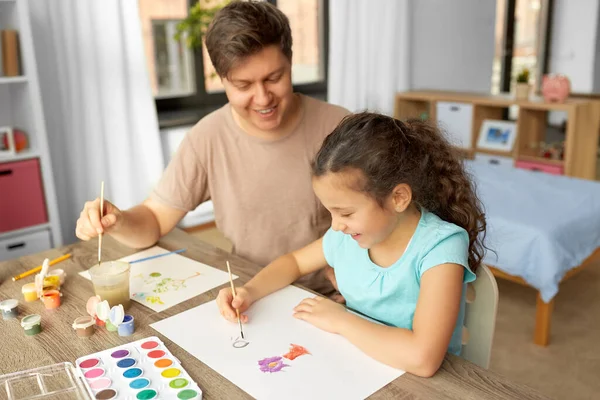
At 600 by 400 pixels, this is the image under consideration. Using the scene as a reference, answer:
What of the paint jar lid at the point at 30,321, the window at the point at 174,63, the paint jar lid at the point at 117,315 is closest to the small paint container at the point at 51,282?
the paint jar lid at the point at 30,321

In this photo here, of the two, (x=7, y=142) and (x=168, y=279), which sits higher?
(x=7, y=142)

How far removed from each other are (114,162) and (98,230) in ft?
6.20

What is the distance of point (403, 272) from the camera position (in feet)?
3.54

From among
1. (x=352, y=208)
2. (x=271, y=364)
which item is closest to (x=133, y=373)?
(x=271, y=364)

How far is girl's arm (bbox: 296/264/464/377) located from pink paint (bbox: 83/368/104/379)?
0.38 metres

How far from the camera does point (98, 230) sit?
1.30 meters

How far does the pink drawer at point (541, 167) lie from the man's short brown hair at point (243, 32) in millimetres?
2957

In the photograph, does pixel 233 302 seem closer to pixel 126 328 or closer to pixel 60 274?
pixel 126 328

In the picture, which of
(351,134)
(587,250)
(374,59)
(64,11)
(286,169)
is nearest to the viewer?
(351,134)

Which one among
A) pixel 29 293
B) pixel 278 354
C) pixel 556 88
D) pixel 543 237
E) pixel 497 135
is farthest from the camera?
pixel 497 135

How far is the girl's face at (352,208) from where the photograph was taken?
1.04 meters

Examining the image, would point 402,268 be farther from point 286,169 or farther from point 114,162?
point 114,162

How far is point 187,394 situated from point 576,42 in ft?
19.1

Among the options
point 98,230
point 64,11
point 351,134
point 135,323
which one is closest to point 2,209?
point 64,11
